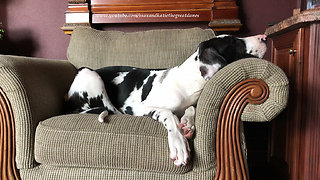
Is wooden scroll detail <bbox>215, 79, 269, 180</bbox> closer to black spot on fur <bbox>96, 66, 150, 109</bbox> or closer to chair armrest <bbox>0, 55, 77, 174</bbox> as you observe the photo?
black spot on fur <bbox>96, 66, 150, 109</bbox>

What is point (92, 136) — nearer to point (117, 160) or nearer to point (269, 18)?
point (117, 160)

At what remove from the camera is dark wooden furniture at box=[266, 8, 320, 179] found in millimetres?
1478

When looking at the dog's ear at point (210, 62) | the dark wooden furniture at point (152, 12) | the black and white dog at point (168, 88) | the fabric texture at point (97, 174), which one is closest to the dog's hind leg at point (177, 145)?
the black and white dog at point (168, 88)

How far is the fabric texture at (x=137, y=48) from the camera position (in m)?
2.29

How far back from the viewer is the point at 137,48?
235 centimetres

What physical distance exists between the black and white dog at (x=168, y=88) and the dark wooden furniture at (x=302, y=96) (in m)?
0.19

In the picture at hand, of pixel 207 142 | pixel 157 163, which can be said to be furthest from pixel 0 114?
pixel 207 142

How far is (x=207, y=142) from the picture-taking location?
1.39 m

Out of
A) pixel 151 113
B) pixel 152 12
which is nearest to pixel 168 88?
pixel 151 113

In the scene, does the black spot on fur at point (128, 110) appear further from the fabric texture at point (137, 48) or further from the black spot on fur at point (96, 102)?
the fabric texture at point (137, 48)

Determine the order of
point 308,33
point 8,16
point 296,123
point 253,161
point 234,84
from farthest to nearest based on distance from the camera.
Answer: point 8,16 < point 253,161 < point 296,123 < point 308,33 < point 234,84

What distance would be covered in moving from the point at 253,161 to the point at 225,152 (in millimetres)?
1536

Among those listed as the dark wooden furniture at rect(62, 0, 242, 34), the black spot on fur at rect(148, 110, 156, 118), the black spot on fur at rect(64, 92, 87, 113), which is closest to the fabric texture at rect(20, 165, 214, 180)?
the black spot on fur at rect(148, 110, 156, 118)

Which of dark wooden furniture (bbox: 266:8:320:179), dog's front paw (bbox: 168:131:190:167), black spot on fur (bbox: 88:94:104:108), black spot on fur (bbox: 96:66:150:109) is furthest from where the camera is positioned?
black spot on fur (bbox: 96:66:150:109)
